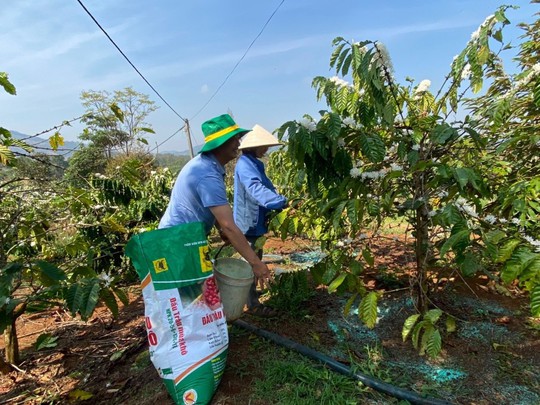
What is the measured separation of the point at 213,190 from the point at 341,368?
1.20 meters

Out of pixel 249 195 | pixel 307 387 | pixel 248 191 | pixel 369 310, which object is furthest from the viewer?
pixel 249 195

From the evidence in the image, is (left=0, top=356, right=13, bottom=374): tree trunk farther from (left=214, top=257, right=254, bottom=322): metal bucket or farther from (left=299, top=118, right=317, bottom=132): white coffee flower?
(left=299, top=118, right=317, bottom=132): white coffee flower

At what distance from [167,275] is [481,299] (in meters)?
2.37

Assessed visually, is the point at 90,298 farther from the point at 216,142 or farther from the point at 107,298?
the point at 216,142

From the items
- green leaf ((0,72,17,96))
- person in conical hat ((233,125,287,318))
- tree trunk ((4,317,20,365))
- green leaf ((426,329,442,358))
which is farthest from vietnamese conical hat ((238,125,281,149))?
tree trunk ((4,317,20,365))

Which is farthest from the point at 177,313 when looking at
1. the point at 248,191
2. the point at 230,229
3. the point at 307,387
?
the point at 248,191

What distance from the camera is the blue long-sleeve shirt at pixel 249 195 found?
8.30ft

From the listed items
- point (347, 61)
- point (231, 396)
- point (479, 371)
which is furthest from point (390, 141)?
point (231, 396)

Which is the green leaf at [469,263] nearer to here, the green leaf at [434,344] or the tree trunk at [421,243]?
the green leaf at [434,344]

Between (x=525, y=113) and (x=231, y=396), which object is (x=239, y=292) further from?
(x=525, y=113)

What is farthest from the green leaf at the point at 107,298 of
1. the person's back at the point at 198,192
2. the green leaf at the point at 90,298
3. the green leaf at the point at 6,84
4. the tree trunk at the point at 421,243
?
the tree trunk at the point at 421,243

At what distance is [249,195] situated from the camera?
2.63 meters

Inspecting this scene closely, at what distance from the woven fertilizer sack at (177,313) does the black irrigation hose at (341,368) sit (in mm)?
638

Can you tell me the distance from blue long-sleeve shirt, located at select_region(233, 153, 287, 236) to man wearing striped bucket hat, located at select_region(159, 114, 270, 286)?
55cm
